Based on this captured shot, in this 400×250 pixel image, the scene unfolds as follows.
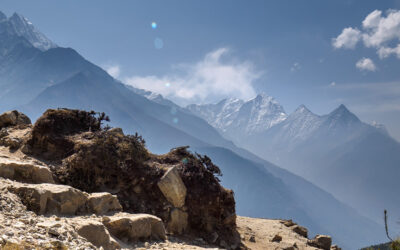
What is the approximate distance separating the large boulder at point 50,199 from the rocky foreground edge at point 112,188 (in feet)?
0.09

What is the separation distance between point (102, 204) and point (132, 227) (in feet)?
6.12

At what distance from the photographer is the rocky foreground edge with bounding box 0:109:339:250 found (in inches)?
370

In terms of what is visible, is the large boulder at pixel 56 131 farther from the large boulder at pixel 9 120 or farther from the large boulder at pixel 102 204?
the large boulder at pixel 102 204

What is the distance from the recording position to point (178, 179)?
50.4ft

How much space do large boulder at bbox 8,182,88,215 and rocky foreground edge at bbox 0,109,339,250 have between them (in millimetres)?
28

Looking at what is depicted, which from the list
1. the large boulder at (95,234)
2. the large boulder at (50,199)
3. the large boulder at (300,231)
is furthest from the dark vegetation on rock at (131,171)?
the large boulder at (300,231)

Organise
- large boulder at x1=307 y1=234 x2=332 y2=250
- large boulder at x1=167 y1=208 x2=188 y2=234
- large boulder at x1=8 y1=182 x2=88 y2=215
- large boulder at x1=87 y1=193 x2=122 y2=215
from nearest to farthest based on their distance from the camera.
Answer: large boulder at x1=8 y1=182 x2=88 y2=215
large boulder at x1=87 y1=193 x2=122 y2=215
large boulder at x1=167 y1=208 x2=188 y2=234
large boulder at x1=307 y1=234 x2=332 y2=250

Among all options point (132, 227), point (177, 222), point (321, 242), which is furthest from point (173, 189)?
point (321, 242)

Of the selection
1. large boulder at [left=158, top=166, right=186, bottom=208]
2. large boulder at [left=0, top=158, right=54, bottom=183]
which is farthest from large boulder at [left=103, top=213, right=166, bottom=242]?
large boulder at [left=158, top=166, right=186, bottom=208]

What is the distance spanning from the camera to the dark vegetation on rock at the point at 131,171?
46.6ft

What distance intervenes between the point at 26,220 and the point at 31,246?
142 cm

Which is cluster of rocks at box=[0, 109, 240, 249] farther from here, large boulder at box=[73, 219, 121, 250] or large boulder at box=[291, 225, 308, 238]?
large boulder at box=[291, 225, 308, 238]

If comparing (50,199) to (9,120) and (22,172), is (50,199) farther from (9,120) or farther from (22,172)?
(9,120)

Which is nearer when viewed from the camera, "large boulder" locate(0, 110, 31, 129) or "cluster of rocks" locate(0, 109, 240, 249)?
"cluster of rocks" locate(0, 109, 240, 249)
